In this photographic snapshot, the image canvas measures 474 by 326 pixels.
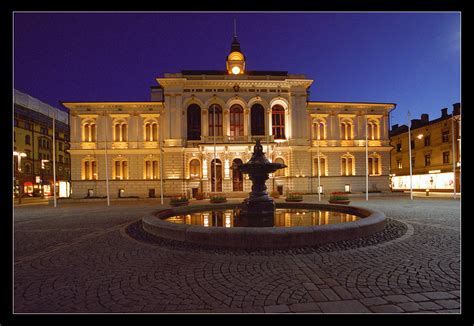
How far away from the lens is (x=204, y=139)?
3247cm

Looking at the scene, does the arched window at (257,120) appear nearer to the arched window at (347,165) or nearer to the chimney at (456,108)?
the arched window at (347,165)

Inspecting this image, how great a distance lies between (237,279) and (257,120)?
31.2 m

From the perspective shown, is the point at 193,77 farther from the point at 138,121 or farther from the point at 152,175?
the point at 152,175

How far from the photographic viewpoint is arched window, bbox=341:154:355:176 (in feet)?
118

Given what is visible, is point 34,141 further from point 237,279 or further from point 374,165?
point 374,165

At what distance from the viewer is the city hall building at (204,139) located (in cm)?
3288

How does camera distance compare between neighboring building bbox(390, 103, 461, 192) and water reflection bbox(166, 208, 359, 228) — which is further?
neighboring building bbox(390, 103, 461, 192)

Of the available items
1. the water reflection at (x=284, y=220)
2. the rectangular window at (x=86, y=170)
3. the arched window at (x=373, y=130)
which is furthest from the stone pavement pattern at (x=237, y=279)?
the arched window at (x=373, y=130)

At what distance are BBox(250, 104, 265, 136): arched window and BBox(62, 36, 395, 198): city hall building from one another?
142mm

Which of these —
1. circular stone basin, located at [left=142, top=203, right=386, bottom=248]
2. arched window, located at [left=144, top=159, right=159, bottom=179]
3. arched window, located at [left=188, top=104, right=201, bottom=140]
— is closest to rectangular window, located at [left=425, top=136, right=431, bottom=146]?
arched window, located at [left=188, top=104, right=201, bottom=140]

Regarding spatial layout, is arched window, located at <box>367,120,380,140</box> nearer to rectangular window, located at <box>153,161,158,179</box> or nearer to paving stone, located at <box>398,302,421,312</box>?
rectangular window, located at <box>153,161,158,179</box>

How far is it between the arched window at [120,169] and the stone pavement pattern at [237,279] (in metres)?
28.9
